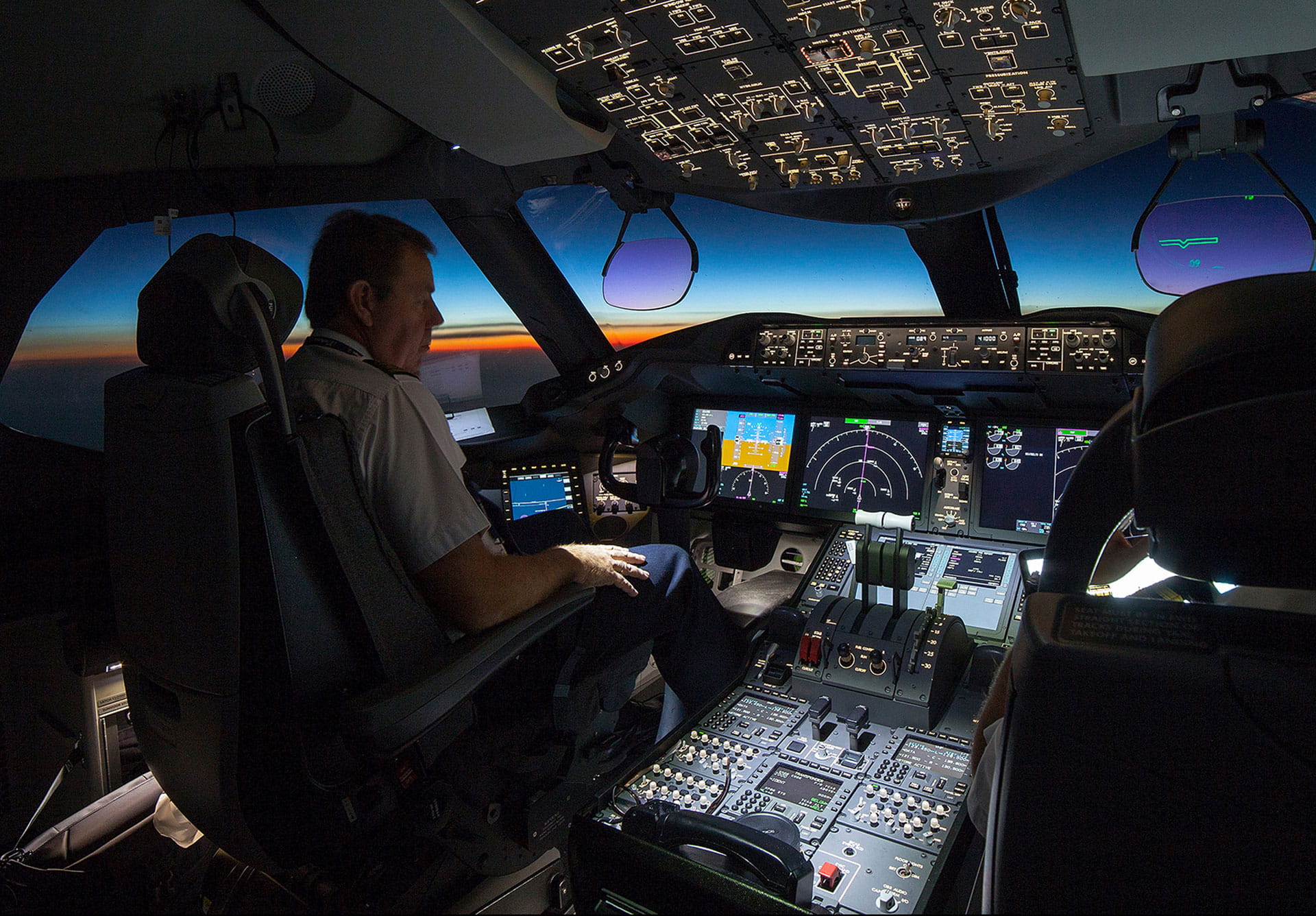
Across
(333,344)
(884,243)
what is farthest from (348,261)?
(884,243)

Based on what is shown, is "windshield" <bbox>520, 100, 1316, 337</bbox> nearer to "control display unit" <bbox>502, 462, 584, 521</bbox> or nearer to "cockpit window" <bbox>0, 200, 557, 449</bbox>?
"cockpit window" <bbox>0, 200, 557, 449</bbox>

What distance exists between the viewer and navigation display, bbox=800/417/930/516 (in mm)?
2443

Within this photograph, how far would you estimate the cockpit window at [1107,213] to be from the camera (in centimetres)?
221

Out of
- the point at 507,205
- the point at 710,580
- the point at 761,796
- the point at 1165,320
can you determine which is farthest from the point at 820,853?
the point at 507,205

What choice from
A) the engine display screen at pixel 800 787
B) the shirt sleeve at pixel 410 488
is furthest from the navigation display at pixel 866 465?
the shirt sleeve at pixel 410 488

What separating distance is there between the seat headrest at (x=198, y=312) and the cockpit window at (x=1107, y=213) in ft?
7.04

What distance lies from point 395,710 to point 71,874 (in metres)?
1.47

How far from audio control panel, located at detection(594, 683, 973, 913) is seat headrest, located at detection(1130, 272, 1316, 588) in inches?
32.1

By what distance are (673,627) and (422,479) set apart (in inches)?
27.7

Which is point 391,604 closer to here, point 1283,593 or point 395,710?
point 395,710

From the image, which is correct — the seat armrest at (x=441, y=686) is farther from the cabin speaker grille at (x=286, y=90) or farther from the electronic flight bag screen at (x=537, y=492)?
the cabin speaker grille at (x=286, y=90)

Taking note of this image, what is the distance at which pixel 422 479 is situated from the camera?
→ 1.26 meters

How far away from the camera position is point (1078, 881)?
0.63 meters

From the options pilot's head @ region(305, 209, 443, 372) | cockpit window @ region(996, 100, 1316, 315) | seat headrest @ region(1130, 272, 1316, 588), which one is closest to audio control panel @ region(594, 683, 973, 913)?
seat headrest @ region(1130, 272, 1316, 588)
